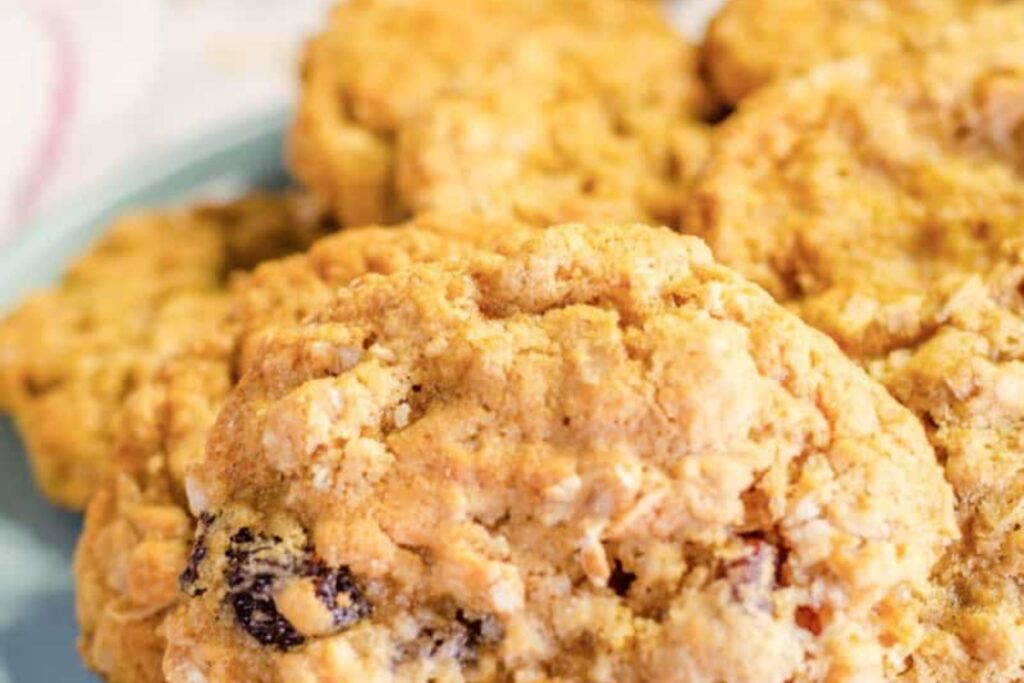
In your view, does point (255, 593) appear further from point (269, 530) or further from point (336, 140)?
point (336, 140)

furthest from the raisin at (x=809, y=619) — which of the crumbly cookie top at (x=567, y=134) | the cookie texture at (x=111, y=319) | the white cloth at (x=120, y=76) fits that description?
the white cloth at (x=120, y=76)

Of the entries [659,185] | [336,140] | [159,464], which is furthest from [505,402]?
[336,140]

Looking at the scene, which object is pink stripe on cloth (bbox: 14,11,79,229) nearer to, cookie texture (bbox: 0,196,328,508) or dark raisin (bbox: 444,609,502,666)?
cookie texture (bbox: 0,196,328,508)

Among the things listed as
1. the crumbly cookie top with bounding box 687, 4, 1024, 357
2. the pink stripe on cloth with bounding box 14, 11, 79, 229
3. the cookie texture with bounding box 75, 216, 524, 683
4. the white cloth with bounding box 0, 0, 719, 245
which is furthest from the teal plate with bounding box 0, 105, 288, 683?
the crumbly cookie top with bounding box 687, 4, 1024, 357

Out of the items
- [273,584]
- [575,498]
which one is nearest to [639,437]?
[575,498]

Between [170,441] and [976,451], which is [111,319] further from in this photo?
[976,451]

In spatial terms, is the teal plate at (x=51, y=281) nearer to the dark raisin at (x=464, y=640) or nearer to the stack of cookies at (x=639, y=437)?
the stack of cookies at (x=639, y=437)
